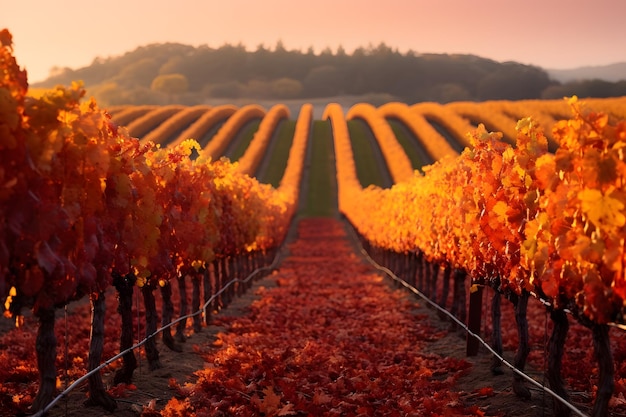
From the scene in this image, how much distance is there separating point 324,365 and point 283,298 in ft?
43.9

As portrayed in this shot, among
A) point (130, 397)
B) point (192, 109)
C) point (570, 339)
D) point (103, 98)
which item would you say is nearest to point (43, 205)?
point (130, 397)

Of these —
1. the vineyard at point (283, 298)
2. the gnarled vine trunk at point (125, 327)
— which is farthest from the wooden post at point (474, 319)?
the gnarled vine trunk at point (125, 327)

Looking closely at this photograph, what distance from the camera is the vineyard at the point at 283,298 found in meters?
7.33

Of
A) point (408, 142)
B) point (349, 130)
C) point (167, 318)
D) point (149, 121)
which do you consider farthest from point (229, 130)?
point (167, 318)

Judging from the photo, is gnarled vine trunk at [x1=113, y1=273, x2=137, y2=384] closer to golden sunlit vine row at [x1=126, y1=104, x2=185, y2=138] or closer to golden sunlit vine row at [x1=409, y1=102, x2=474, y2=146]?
golden sunlit vine row at [x1=409, y1=102, x2=474, y2=146]

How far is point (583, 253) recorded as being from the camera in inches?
290

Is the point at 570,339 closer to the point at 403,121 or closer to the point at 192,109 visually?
the point at 403,121

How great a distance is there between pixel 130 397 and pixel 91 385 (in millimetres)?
1041

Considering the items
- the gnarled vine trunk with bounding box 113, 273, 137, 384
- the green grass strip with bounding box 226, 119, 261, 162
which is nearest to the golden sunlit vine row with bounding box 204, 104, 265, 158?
the green grass strip with bounding box 226, 119, 261, 162

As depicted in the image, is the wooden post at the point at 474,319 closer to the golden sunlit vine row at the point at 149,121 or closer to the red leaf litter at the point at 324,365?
the red leaf litter at the point at 324,365

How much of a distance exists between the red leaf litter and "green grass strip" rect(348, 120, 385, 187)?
58630 mm

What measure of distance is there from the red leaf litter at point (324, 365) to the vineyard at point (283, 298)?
5 centimetres

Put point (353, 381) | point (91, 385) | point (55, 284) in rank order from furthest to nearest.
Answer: point (353, 381) < point (91, 385) < point (55, 284)

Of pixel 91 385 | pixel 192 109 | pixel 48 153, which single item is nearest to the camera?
pixel 48 153
